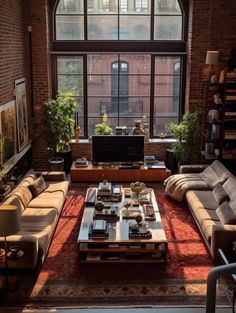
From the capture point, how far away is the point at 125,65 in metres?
11.3

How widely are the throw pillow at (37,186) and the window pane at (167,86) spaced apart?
415cm

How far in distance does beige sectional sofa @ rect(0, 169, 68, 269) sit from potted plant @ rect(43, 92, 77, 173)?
1362 millimetres

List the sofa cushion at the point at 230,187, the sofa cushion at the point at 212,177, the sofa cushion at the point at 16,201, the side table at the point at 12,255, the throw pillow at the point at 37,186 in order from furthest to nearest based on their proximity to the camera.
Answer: the sofa cushion at the point at 212,177 → the throw pillow at the point at 37,186 → the sofa cushion at the point at 230,187 → the sofa cushion at the point at 16,201 → the side table at the point at 12,255

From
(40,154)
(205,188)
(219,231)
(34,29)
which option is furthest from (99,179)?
(219,231)

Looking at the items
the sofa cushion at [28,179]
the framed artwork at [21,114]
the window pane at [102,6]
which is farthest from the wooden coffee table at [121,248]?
the window pane at [102,6]

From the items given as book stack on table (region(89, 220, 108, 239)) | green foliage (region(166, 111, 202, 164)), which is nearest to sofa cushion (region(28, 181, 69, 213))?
book stack on table (region(89, 220, 108, 239))

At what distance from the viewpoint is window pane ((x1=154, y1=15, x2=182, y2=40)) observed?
11023 millimetres

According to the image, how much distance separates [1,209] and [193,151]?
6.23 m

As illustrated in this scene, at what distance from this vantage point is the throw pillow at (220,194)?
304 inches

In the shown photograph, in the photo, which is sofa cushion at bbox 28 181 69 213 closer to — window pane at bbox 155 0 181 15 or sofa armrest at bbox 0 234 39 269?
sofa armrest at bbox 0 234 39 269

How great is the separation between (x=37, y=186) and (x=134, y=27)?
A: 16.1 ft

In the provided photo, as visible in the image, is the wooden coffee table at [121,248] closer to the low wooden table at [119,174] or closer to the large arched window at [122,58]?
the low wooden table at [119,174]

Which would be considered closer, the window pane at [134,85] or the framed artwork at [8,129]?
the framed artwork at [8,129]

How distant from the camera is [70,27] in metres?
11.0
